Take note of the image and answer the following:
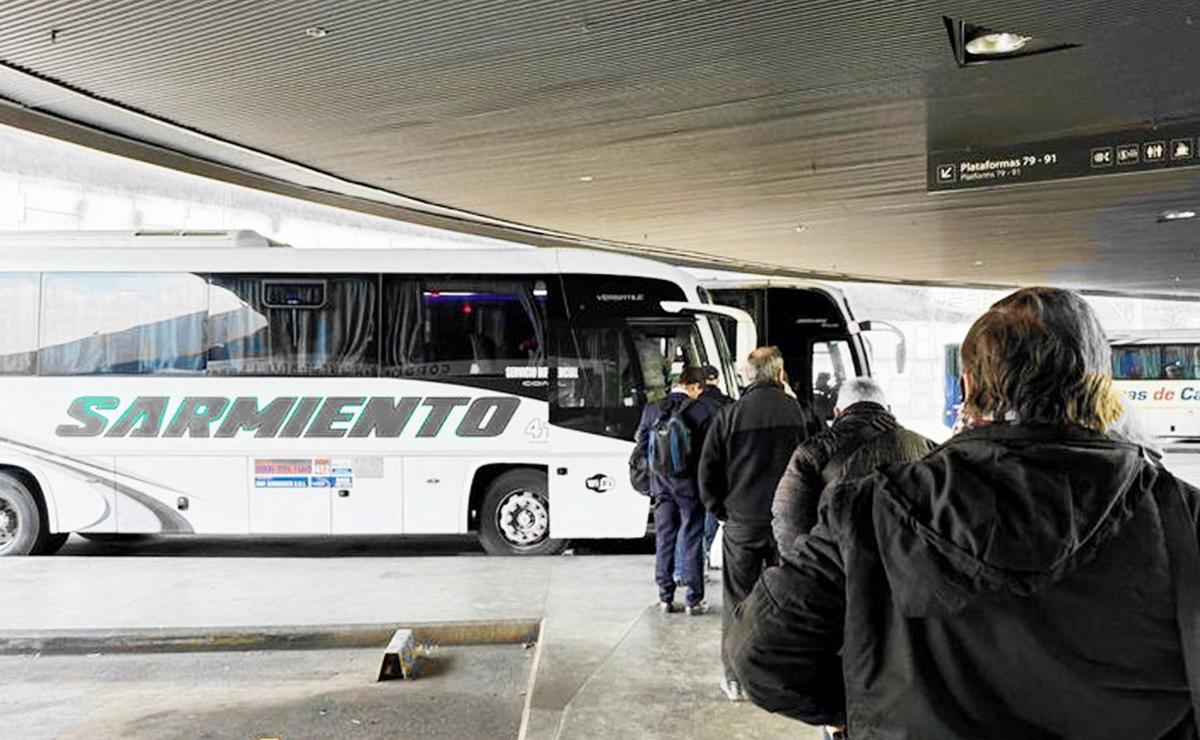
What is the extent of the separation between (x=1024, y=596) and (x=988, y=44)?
25.4 ft

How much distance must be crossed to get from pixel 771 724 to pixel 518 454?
17.4 ft

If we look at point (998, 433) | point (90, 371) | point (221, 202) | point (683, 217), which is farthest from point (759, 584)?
point (221, 202)

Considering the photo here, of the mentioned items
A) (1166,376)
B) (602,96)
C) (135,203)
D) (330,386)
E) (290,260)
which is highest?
(135,203)

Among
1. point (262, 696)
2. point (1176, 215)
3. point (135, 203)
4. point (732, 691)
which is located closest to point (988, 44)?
point (732, 691)

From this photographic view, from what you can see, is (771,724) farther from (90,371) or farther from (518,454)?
(90,371)

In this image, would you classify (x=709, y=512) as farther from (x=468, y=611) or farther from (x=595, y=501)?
(x=595, y=501)

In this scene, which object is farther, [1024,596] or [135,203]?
[135,203]

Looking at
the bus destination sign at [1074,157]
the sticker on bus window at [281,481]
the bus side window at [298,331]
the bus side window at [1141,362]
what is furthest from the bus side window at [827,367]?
the bus side window at [1141,362]

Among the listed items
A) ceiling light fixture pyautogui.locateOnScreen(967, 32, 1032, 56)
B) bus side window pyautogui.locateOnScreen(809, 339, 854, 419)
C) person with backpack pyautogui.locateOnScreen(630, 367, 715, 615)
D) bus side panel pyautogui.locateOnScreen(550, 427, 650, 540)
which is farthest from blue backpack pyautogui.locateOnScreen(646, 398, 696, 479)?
bus side window pyautogui.locateOnScreen(809, 339, 854, 419)

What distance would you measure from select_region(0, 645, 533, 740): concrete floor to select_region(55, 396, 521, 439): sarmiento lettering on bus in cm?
334

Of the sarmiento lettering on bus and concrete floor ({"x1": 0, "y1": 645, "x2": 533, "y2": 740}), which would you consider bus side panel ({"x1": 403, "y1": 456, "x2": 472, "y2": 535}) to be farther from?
concrete floor ({"x1": 0, "y1": 645, "x2": 533, "y2": 740})

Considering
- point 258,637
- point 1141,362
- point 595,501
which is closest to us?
point 258,637

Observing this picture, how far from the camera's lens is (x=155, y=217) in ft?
62.0

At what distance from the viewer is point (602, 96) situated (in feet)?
30.8
